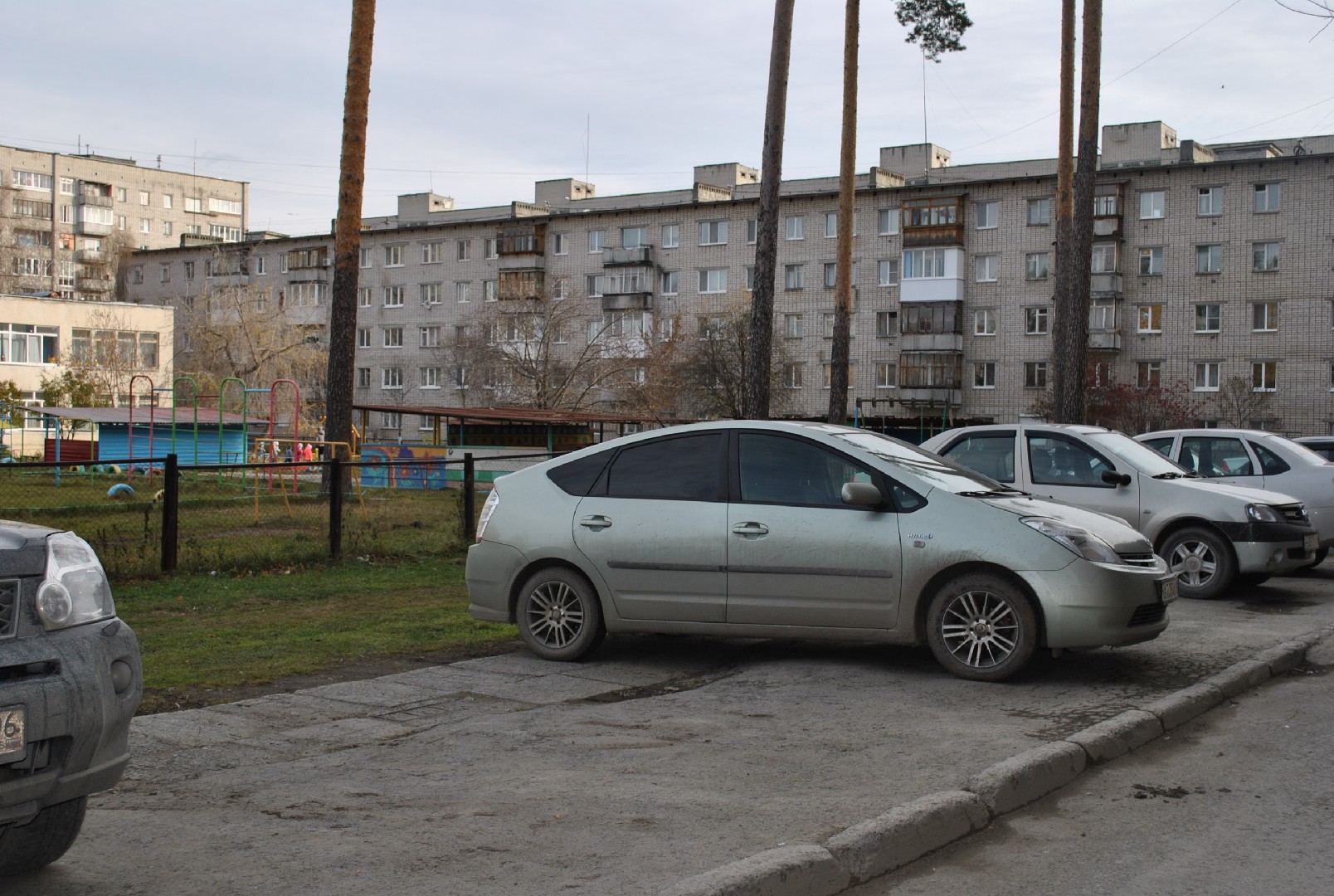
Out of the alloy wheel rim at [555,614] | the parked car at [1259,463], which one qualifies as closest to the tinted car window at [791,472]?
the alloy wheel rim at [555,614]

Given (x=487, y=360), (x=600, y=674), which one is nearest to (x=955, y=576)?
(x=600, y=674)

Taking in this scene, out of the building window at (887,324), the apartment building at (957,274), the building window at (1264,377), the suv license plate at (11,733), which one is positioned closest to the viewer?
the suv license plate at (11,733)

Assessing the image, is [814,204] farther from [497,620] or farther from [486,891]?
[486,891]

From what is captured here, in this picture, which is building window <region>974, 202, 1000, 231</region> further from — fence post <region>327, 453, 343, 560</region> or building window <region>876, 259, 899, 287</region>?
fence post <region>327, 453, 343, 560</region>

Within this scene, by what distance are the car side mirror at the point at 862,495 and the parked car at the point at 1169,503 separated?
534cm

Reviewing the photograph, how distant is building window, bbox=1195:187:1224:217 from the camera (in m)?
59.4

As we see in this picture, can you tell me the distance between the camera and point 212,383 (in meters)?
62.5

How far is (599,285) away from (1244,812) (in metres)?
70.6

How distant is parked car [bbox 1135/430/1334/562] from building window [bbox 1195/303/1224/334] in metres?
47.6

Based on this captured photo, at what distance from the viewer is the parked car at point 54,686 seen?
3.82 metres

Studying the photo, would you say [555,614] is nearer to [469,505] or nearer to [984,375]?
[469,505]

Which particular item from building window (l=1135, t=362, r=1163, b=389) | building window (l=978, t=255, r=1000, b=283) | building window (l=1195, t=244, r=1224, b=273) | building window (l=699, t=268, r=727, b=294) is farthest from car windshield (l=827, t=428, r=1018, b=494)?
building window (l=699, t=268, r=727, b=294)

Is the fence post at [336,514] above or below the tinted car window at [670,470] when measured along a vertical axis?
below

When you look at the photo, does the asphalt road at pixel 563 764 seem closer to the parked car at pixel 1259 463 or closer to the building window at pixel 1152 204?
the parked car at pixel 1259 463
